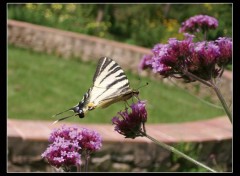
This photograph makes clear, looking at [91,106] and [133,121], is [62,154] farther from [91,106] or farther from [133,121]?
[133,121]

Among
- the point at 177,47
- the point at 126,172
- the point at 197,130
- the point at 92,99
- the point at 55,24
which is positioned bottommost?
the point at 126,172

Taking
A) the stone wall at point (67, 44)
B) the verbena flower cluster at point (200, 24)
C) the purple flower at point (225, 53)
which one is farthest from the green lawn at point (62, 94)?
the purple flower at point (225, 53)

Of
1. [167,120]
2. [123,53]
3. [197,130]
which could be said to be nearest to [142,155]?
[197,130]

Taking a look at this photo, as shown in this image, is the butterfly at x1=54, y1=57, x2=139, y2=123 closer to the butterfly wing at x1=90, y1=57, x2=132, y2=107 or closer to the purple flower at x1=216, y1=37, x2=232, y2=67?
the butterfly wing at x1=90, y1=57, x2=132, y2=107

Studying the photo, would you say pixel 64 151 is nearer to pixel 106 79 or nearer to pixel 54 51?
pixel 106 79

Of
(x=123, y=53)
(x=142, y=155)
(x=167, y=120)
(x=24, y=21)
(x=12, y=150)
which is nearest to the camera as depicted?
(x=12, y=150)

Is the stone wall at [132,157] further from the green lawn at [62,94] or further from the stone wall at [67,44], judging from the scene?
the stone wall at [67,44]

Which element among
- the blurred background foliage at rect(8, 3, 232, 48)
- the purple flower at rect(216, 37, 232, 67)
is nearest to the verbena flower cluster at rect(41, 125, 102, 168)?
the purple flower at rect(216, 37, 232, 67)
